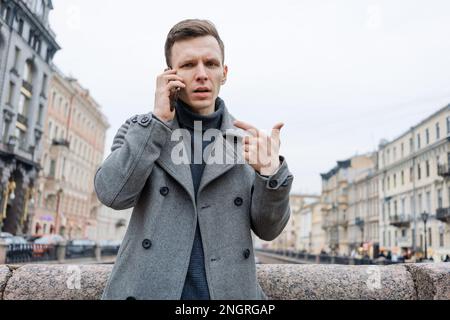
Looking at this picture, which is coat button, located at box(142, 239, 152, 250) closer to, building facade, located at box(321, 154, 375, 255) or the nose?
the nose

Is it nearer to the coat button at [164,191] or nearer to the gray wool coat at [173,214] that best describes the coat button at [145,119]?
the gray wool coat at [173,214]

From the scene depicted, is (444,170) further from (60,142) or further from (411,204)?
(60,142)

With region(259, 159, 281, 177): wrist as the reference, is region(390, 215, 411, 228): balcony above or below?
above

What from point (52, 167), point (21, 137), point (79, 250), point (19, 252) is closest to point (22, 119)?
point (21, 137)

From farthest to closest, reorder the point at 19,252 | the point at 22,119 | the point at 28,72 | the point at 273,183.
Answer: the point at 28,72
the point at 22,119
the point at 19,252
the point at 273,183

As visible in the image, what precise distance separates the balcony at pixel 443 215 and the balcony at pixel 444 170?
2942mm

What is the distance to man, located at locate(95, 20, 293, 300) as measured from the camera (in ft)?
5.63

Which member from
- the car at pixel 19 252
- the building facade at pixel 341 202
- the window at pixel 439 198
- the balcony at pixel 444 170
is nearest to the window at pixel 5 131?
the car at pixel 19 252

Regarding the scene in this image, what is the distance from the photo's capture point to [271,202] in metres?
1.77

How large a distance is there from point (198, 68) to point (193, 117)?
0.72ft

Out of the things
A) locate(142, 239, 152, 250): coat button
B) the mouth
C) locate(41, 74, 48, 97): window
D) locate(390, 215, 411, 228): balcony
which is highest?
locate(41, 74, 48, 97): window

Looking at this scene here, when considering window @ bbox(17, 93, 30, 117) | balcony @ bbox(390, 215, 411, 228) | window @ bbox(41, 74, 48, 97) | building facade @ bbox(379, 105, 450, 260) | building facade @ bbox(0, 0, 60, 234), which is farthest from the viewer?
balcony @ bbox(390, 215, 411, 228)

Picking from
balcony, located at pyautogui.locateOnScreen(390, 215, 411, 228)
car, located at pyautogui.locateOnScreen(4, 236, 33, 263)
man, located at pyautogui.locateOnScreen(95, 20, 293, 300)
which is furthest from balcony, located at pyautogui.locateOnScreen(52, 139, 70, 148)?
man, located at pyautogui.locateOnScreen(95, 20, 293, 300)

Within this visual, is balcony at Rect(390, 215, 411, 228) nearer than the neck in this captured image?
No
